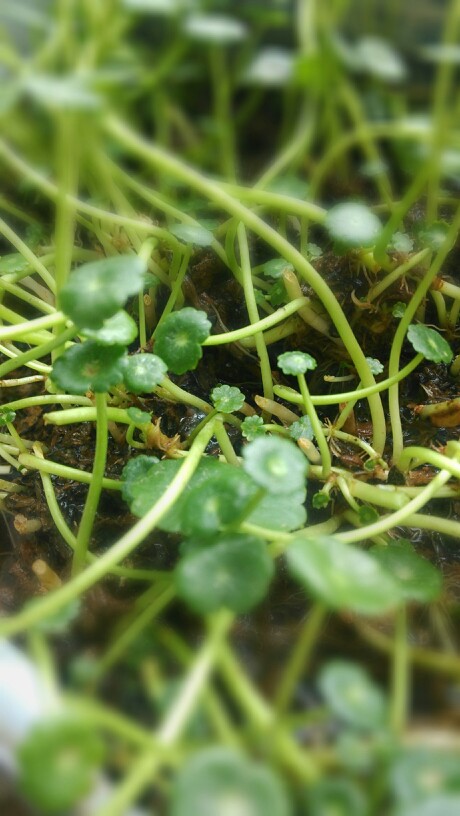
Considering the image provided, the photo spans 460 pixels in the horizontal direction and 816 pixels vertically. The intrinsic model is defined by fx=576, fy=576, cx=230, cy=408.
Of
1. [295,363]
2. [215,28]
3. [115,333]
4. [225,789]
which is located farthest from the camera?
[215,28]

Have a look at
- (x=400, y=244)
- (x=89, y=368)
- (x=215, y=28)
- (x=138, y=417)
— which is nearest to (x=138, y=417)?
(x=138, y=417)

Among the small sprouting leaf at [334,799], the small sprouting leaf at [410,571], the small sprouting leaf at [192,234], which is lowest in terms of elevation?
the small sprouting leaf at [334,799]

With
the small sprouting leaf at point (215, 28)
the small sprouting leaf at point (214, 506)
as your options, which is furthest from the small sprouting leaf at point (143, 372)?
the small sprouting leaf at point (215, 28)

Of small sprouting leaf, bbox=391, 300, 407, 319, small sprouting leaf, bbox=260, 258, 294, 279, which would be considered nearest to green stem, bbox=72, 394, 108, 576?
small sprouting leaf, bbox=260, 258, 294, 279

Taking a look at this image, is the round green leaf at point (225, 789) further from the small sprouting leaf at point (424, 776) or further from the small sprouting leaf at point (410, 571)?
the small sprouting leaf at point (410, 571)

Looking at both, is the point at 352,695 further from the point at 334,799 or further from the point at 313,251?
the point at 313,251

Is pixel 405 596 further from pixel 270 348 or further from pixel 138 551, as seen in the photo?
pixel 270 348

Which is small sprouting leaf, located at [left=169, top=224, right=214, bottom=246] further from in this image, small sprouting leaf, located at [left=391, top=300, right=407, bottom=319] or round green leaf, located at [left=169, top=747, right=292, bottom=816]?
round green leaf, located at [left=169, top=747, right=292, bottom=816]

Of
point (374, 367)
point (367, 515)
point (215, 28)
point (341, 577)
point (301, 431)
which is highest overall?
point (215, 28)
